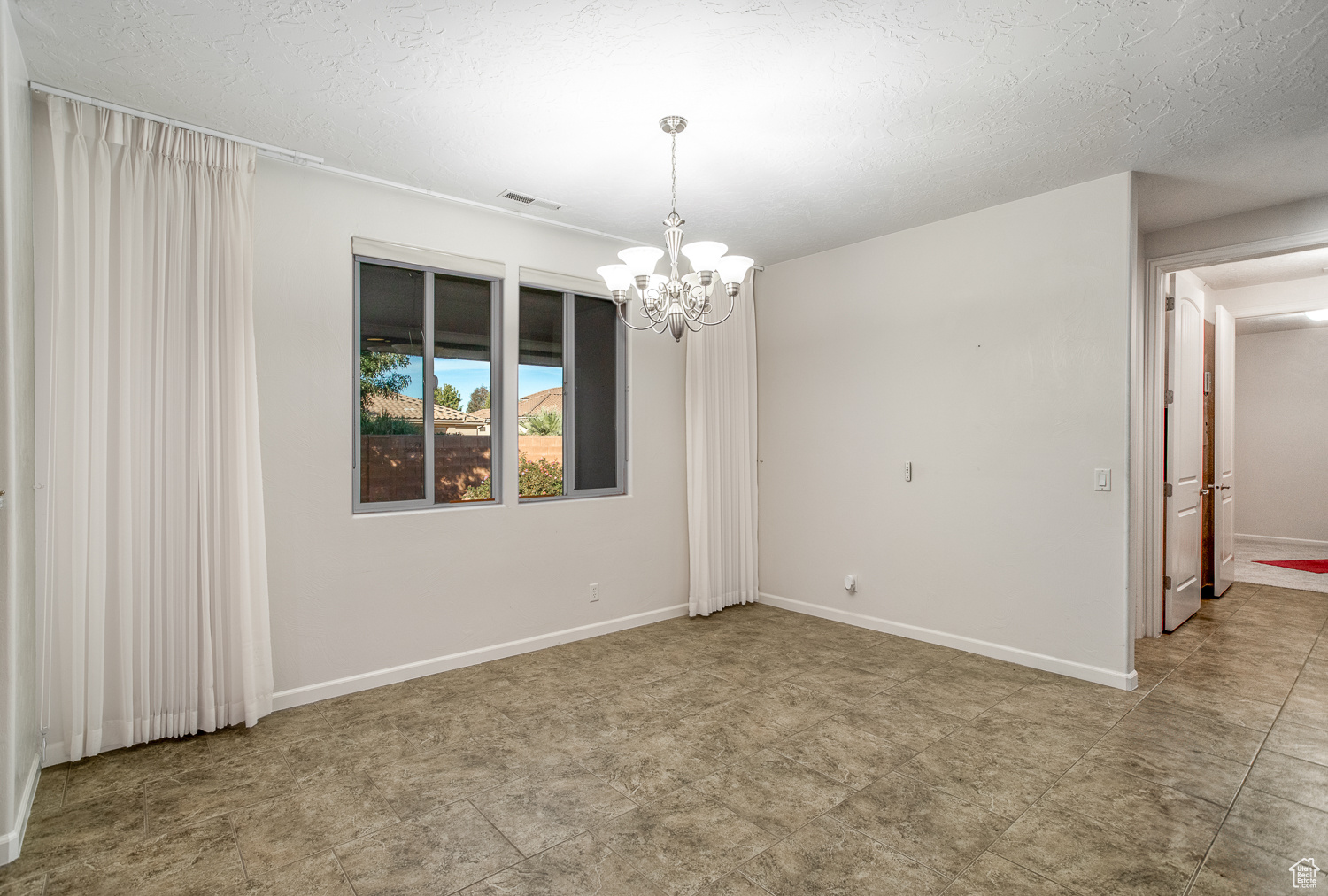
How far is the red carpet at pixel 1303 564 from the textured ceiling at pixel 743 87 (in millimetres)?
4862

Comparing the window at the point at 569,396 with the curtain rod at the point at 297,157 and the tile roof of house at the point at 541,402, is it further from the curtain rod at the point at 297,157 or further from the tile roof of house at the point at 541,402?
the curtain rod at the point at 297,157

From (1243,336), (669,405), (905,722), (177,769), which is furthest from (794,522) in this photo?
(1243,336)

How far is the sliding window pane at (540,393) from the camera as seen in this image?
4363 millimetres

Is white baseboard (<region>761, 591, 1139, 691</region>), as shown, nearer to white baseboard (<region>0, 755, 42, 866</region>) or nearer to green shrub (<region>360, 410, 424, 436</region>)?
green shrub (<region>360, 410, 424, 436</region>)

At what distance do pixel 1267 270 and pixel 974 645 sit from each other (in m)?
4.25

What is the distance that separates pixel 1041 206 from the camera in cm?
386

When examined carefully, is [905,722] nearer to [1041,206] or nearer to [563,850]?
[563,850]

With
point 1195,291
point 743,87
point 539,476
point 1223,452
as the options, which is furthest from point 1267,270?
point 539,476

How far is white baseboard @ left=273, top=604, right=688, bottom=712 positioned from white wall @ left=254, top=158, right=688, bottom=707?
0.05 feet

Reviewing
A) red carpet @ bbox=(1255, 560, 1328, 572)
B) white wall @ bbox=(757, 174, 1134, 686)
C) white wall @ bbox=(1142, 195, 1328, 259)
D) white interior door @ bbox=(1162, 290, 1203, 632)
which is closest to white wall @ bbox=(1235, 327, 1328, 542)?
red carpet @ bbox=(1255, 560, 1328, 572)

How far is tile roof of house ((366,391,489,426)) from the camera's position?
Result: 12.3 feet

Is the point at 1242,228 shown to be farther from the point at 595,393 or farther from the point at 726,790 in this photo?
the point at 726,790

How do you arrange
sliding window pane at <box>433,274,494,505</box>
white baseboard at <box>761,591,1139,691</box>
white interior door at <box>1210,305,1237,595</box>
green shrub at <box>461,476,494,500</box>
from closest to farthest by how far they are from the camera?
white baseboard at <box>761,591,1139,691</box>
sliding window pane at <box>433,274,494,505</box>
green shrub at <box>461,476,494,500</box>
white interior door at <box>1210,305,1237,595</box>

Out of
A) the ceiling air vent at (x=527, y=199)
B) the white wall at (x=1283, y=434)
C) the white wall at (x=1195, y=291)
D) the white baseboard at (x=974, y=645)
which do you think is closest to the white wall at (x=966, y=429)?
the white baseboard at (x=974, y=645)
